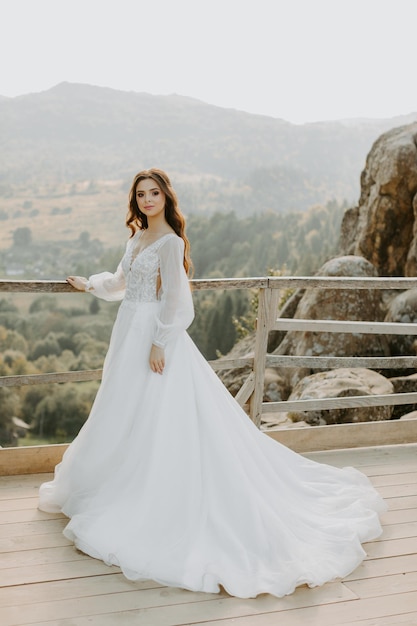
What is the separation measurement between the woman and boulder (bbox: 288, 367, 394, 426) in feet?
6.60

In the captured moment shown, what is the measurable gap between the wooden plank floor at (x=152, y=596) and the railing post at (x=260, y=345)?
1019 millimetres

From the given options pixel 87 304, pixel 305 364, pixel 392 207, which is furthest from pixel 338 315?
pixel 87 304

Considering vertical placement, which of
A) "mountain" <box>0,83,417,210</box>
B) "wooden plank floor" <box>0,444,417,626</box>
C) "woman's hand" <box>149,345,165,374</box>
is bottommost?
"wooden plank floor" <box>0,444,417,626</box>

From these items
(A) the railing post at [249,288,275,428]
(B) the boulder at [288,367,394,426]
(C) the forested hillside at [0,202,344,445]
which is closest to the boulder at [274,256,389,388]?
(B) the boulder at [288,367,394,426]

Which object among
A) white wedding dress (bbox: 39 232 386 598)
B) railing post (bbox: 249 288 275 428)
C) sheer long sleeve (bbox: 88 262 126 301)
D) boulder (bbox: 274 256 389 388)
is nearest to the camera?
white wedding dress (bbox: 39 232 386 598)

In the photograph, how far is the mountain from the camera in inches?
999

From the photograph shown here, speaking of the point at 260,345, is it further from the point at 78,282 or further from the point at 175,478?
the point at 175,478

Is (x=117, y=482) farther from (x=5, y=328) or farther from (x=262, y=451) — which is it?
(x=5, y=328)

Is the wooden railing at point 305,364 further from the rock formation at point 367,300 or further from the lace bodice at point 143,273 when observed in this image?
the rock formation at point 367,300

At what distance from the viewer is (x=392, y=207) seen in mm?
8570

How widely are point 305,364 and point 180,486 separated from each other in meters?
1.35

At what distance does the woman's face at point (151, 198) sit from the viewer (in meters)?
2.68

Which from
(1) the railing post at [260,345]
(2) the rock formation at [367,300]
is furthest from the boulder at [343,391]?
(1) the railing post at [260,345]

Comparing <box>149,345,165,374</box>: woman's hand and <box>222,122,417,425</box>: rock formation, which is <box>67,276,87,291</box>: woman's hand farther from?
<box>222,122,417,425</box>: rock formation
